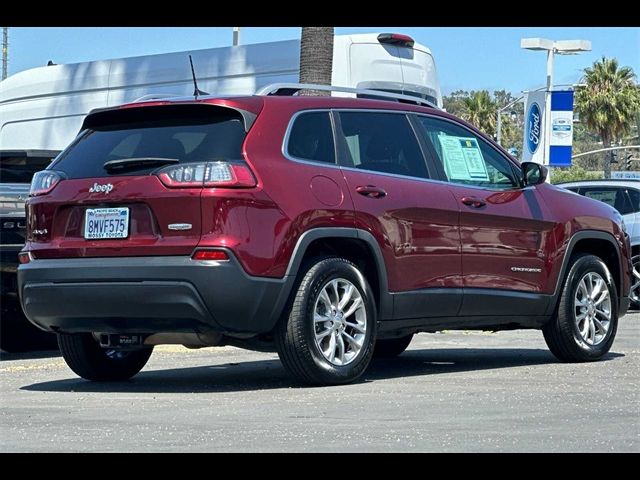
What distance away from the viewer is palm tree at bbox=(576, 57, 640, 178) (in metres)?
81.5

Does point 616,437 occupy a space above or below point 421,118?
below

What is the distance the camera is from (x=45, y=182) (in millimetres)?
8992

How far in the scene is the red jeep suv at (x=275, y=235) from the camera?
8.31m

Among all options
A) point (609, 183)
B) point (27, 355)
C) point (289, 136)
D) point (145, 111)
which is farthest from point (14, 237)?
point (609, 183)

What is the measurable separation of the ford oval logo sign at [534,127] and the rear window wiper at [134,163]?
84.8 ft

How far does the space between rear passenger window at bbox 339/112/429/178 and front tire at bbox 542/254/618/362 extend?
63.7 inches

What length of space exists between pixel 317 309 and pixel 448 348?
373 centimetres

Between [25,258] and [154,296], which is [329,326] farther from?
[25,258]

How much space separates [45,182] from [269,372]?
2163 millimetres

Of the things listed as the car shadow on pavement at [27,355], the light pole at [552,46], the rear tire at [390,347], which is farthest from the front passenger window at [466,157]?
the light pole at [552,46]
